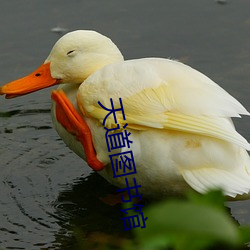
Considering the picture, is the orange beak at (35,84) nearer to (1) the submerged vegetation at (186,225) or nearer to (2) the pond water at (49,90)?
(2) the pond water at (49,90)

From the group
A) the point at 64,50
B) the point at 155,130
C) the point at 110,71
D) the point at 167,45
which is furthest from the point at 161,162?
the point at 167,45

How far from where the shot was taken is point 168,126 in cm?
351

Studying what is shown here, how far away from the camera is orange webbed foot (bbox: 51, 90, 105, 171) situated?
158 inches

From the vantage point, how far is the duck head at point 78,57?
425 centimetres

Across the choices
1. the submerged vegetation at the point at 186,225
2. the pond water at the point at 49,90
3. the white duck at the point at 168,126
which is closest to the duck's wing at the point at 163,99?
the white duck at the point at 168,126

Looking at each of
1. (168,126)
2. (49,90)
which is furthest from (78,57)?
(49,90)

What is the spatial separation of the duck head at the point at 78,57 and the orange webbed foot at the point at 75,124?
14 cm

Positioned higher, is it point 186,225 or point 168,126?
point 168,126

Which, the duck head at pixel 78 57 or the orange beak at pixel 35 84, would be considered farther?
the orange beak at pixel 35 84

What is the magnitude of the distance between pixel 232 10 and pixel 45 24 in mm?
1981

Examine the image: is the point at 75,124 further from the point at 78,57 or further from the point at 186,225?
the point at 186,225

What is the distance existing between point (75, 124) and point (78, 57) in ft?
1.66

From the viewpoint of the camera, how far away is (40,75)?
4473mm

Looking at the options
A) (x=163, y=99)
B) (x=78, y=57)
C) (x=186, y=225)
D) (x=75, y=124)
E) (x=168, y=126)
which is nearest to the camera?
(x=186, y=225)
